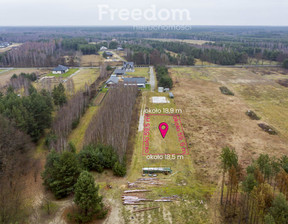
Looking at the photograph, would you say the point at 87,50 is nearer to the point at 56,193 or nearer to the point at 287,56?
the point at 287,56

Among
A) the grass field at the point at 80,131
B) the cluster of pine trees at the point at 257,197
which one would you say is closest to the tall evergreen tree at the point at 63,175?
the grass field at the point at 80,131

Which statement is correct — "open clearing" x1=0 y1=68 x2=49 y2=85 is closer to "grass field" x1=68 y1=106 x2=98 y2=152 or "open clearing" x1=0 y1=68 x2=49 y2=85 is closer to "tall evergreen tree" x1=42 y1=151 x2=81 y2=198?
"grass field" x1=68 y1=106 x2=98 y2=152

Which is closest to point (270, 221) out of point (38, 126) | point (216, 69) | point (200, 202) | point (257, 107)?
point (200, 202)

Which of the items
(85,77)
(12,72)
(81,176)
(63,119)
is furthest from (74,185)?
(12,72)

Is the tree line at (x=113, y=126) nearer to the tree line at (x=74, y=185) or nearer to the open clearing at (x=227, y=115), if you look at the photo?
the tree line at (x=74, y=185)

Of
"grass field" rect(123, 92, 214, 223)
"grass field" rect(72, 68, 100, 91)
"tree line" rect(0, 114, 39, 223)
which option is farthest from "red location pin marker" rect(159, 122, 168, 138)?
"grass field" rect(72, 68, 100, 91)

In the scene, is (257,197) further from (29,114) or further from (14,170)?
(29,114)

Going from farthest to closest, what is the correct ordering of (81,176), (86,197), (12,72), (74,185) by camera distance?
(12,72) < (74,185) < (81,176) < (86,197)
